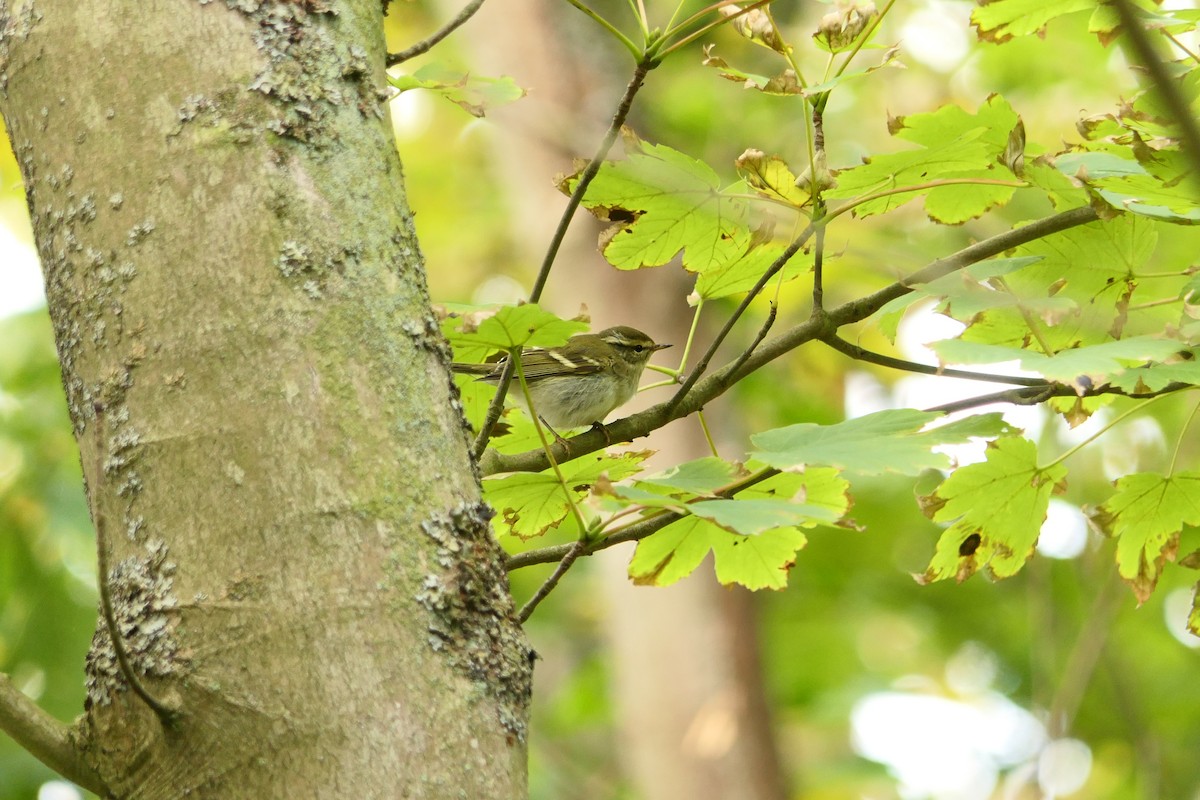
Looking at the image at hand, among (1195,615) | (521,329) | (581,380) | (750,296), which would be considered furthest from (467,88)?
(581,380)

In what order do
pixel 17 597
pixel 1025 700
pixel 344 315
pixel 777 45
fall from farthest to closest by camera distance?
pixel 1025 700
pixel 17 597
pixel 777 45
pixel 344 315

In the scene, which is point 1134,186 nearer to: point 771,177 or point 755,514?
point 771,177

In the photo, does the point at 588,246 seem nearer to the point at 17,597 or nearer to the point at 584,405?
the point at 584,405

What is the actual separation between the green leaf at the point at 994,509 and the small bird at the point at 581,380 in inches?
120

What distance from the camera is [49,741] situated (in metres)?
1.53

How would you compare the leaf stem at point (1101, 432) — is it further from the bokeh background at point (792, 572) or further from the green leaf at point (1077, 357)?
the bokeh background at point (792, 572)

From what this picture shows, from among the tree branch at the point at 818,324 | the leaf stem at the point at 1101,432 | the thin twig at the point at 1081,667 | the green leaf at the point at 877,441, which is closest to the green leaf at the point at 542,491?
the tree branch at the point at 818,324

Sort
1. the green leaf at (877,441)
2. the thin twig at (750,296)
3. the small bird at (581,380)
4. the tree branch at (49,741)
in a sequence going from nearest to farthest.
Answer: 1. the tree branch at (49,741)
2. the green leaf at (877,441)
3. the thin twig at (750,296)
4. the small bird at (581,380)

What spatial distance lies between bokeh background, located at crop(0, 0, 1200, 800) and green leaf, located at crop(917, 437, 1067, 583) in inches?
125

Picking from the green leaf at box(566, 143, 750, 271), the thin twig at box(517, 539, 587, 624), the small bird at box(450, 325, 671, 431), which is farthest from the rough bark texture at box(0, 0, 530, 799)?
the small bird at box(450, 325, 671, 431)

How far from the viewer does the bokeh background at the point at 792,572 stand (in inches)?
218

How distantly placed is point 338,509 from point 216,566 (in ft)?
0.56

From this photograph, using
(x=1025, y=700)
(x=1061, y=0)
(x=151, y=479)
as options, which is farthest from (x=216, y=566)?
(x=1025, y=700)

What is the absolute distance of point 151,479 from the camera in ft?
5.05
